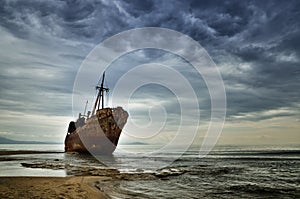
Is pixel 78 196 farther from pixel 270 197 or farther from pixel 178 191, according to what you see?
pixel 270 197

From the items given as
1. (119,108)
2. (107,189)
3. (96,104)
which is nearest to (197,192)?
(107,189)

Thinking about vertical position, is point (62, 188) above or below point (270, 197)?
above

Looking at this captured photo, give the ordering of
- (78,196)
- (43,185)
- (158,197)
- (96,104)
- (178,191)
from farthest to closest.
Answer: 1. (96,104)
2. (178,191)
3. (43,185)
4. (158,197)
5. (78,196)

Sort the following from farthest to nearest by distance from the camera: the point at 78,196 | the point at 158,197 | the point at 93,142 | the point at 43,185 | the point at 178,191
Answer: the point at 93,142, the point at 178,191, the point at 43,185, the point at 158,197, the point at 78,196

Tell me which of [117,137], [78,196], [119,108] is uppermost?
[119,108]

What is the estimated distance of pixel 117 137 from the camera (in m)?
57.7

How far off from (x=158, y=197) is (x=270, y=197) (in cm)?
641

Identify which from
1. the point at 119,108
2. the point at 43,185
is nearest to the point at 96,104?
the point at 119,108

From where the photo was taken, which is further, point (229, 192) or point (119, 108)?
point (119, 108)

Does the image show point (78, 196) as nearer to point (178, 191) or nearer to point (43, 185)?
point (43, 185)

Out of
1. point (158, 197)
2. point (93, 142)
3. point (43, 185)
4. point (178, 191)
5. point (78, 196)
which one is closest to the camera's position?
point (78, 196)

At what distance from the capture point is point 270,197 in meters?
13.1

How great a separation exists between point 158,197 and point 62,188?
4939mm

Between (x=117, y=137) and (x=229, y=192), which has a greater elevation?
(x=117, y=137)
